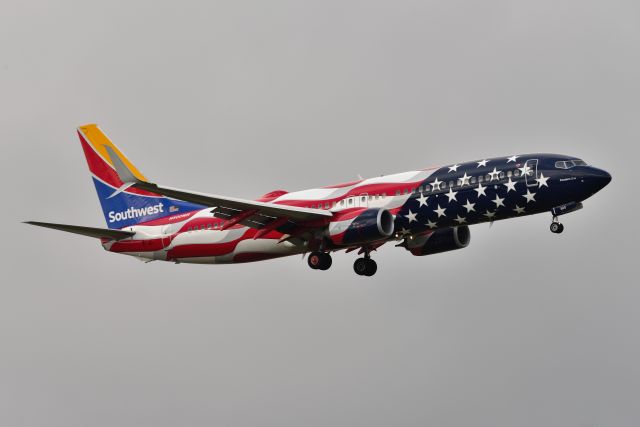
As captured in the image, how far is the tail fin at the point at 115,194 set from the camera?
7044 centimetres

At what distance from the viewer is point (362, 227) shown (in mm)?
59844

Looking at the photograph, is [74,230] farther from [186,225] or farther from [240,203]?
[240,203]

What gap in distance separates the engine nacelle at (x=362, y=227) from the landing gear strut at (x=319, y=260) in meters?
1.84

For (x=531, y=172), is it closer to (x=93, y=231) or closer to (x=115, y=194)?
(x=93, y=231)

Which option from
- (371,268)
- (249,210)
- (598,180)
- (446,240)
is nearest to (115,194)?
(249,210)

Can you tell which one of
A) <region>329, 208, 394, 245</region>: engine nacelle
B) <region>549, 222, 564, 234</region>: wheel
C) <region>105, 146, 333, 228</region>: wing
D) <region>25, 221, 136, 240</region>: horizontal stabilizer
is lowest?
<region>549, 222, 564, 234</region>: wheel

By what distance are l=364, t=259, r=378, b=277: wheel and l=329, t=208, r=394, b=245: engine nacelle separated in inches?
214

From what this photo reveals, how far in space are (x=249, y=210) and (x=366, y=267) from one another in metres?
8.65

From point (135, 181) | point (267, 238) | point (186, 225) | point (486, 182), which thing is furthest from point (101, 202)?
point (486, 182)

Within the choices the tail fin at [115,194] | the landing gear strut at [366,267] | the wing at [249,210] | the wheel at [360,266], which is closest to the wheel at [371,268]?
the landing gear strut at [366,267]

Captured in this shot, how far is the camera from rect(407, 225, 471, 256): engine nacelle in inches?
2581

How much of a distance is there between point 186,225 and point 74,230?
6771 mm

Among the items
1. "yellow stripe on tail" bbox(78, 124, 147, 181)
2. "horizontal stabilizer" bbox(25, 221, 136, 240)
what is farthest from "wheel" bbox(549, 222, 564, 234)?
"yellow stripe on tail" bbox(78, 124, 147, 181)

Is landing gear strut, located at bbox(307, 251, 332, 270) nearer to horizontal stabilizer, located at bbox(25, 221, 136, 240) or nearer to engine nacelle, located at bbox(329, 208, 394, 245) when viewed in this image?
engine nacelle, located at bbox(329, 208, 394, 245)
